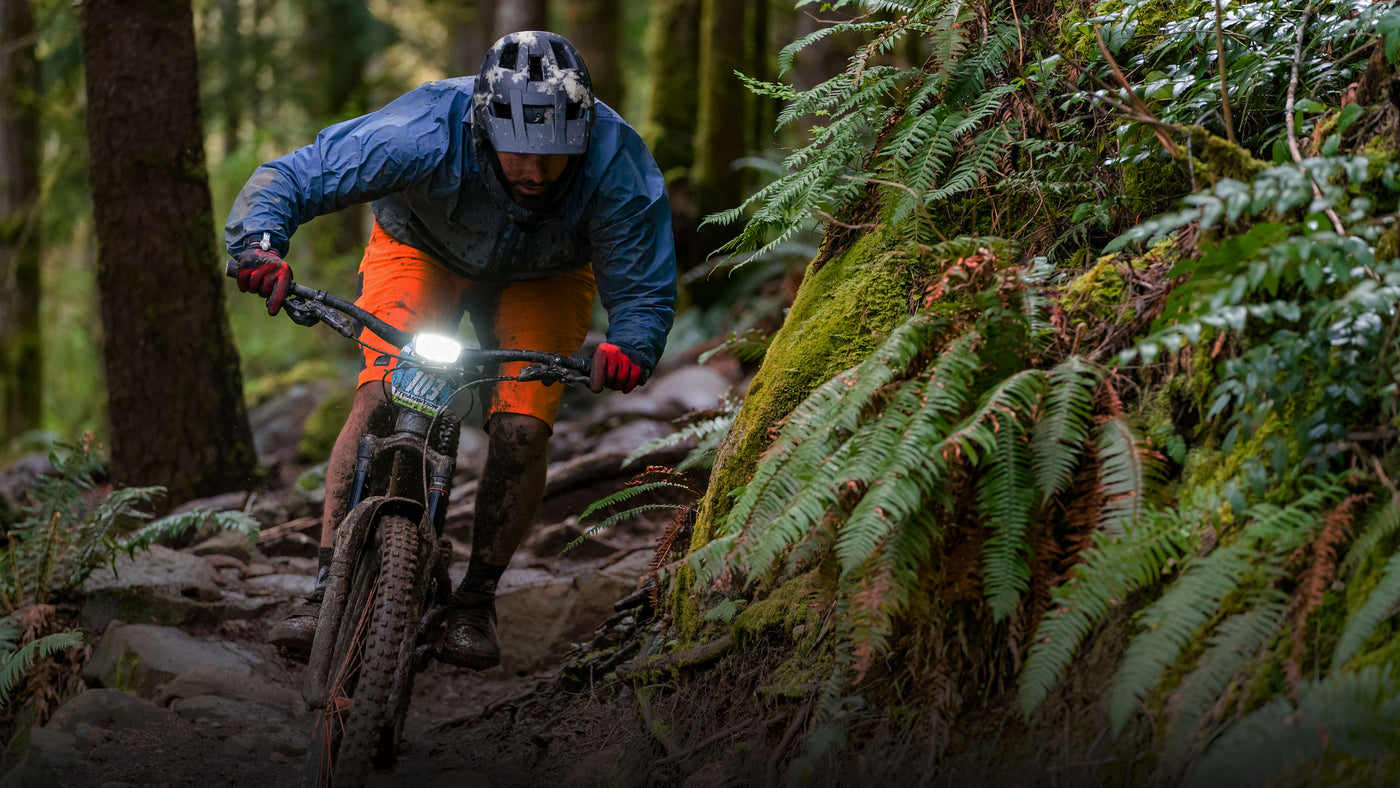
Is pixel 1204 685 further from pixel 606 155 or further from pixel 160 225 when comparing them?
pixel 160 225

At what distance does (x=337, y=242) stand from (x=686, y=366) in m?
10.5

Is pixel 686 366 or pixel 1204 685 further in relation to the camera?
pixel 686 366

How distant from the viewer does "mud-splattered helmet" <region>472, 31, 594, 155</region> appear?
3770 millimetres

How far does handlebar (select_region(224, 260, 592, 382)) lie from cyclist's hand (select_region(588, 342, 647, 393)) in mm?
48

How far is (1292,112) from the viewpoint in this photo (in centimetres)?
317

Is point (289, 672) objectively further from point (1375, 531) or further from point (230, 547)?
point (1375, 531)

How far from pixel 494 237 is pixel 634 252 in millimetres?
585

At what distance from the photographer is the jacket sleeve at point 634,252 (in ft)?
13.4

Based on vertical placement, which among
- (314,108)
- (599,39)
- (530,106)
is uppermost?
(599,39)

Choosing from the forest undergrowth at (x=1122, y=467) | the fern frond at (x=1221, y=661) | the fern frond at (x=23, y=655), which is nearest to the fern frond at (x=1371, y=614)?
the forest undergrowth at (x=1122, y=467)

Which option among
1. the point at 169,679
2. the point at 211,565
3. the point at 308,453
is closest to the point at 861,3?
the point at 169,679

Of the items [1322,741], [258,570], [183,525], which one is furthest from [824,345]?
[258,570]

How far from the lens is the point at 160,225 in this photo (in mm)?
6992

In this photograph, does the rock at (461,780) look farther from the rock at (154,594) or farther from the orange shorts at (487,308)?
the rock at (154,594)
